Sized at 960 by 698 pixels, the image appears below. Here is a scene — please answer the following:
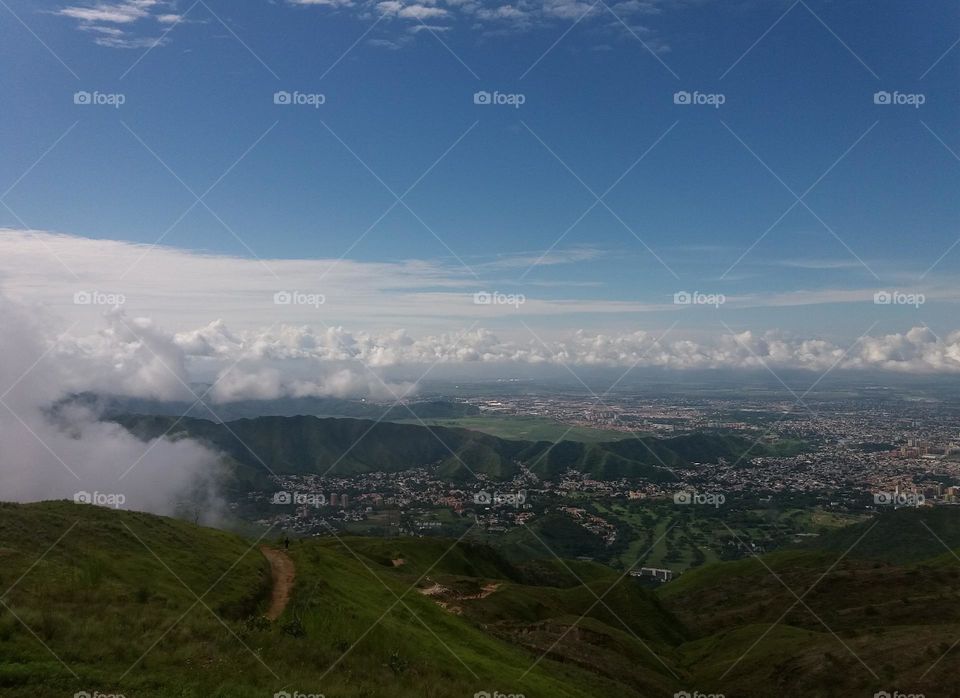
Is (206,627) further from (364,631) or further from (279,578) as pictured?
(279,578)

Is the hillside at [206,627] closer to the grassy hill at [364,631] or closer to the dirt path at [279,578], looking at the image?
the grassy hill at [364,631]

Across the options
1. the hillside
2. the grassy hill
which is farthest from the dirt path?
the grassy hill

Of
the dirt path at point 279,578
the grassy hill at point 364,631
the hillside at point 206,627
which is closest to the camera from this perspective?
the hillside at point 206,627

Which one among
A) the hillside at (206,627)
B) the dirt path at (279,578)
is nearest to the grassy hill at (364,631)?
the hillside at (206,627)

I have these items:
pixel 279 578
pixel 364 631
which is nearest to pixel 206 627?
pixel 364 631

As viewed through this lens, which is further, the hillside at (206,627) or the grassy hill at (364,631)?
the grassy hill at (364,631)

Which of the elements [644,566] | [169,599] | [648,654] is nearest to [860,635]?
[648,654]

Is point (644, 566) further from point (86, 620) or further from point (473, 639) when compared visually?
point (86, 620)

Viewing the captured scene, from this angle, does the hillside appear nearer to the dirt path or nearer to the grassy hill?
the grassy hill
